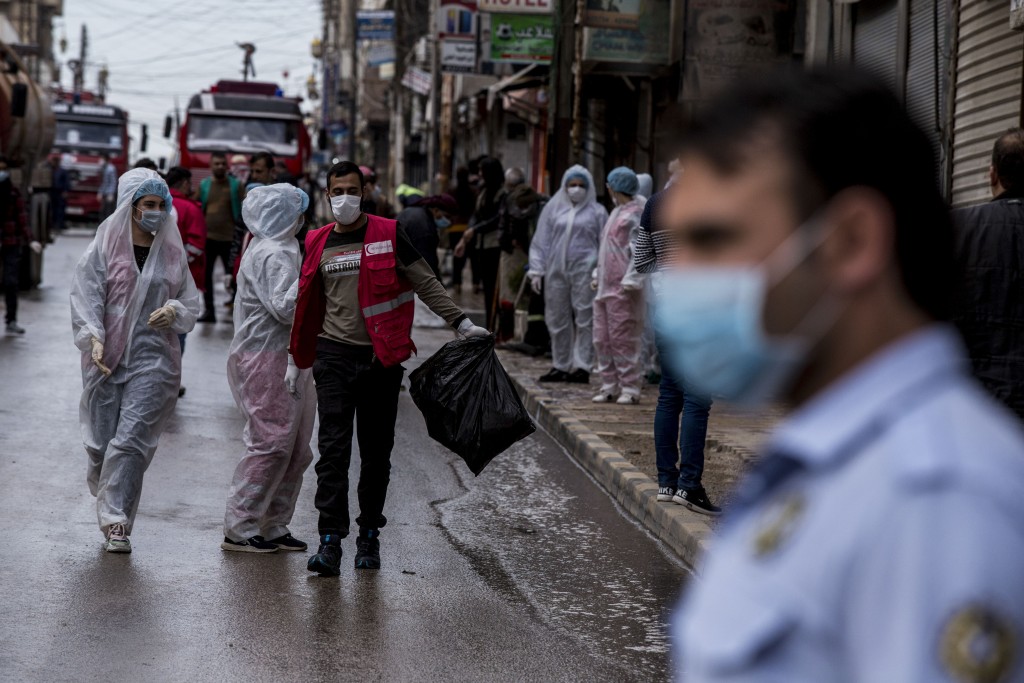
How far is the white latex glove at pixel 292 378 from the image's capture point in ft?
23.9

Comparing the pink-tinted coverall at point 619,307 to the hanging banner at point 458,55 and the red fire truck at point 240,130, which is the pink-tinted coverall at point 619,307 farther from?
the red fire truck at point 240,130

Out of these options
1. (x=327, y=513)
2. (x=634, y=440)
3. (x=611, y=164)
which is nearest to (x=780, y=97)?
(x=327, y=513)

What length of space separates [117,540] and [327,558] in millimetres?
1020

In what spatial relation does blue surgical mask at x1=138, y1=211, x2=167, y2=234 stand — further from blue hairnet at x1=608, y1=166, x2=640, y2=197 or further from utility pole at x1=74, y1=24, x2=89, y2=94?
utility pole at x1=74, y1=24, x2=89, y2=94

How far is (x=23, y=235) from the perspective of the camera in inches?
683

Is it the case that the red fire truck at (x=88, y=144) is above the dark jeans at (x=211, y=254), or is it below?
above

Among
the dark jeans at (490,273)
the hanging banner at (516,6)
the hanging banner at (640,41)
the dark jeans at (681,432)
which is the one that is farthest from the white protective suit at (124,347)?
the hanging banner at (516,6)

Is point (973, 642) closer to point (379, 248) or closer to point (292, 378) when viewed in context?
point (379, 248)

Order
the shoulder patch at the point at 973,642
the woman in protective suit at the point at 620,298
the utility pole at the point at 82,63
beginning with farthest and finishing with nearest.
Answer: the utility pole at the point at 82,63, the woman in protective suit at the point at 620,298, the shoulder patch at the point at 973,642

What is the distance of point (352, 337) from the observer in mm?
6984

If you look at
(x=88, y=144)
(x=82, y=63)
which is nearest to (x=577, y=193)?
(x=88, y=144)

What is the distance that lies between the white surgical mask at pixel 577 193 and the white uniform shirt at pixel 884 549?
12.4 meters

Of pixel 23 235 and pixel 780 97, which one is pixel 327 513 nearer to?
pixel 780 97

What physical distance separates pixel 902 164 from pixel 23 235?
1688cm
